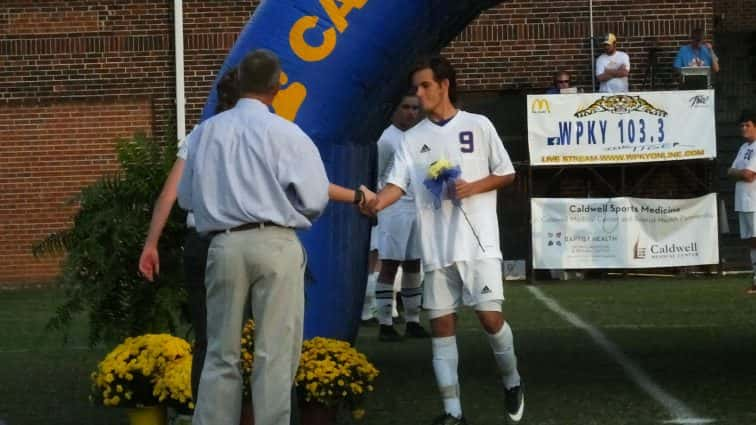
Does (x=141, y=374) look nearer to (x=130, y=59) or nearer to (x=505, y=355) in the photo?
(x=505, y=355)

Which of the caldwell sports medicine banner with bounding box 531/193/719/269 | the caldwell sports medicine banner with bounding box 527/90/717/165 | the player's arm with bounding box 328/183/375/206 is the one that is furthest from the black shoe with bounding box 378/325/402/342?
the caldwell sports medicine banner with bounding box 527/90/717/165

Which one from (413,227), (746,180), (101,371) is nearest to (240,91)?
(101,371)

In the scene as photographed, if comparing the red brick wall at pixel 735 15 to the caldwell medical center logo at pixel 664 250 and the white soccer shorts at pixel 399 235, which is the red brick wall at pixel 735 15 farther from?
the white soccer shorts at pixel 399 235

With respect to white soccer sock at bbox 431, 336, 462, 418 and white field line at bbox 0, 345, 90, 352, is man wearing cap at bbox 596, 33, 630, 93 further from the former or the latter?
white soccer sock at bbox 431, 336, 462, 418

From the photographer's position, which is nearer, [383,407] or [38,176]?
[383,407]

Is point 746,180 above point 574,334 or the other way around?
above

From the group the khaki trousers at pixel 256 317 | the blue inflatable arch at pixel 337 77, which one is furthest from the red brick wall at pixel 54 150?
the khaki trousers at pixel 256 317

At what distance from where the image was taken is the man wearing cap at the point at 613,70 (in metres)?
22.4

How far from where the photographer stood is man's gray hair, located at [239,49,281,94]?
6.93 meters

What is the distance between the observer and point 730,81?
25000mm

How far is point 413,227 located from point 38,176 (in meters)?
11.3

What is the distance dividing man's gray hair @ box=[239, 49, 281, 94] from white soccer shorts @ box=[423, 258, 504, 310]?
1.93m

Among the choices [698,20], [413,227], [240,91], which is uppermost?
[698,20]

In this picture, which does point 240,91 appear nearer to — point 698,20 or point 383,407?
point 383,407
